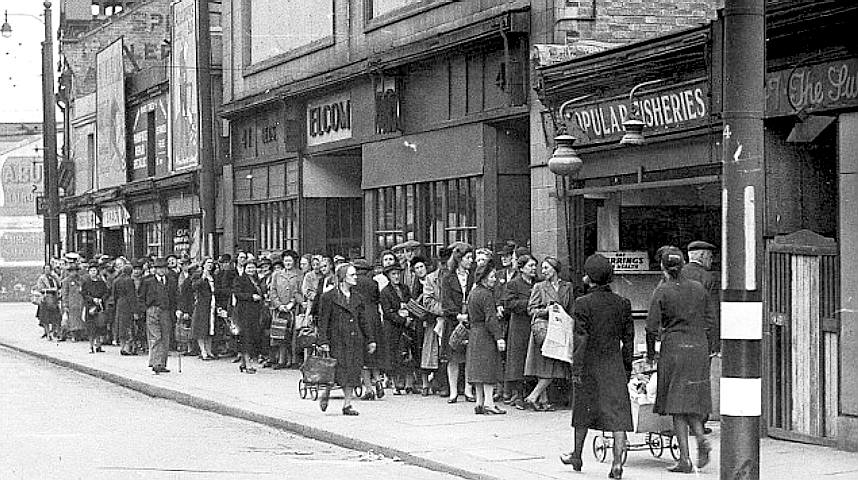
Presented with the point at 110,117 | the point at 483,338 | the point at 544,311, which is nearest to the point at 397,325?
the point at 483,338

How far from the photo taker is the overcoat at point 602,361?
37.6 ft

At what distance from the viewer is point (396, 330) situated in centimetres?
1842

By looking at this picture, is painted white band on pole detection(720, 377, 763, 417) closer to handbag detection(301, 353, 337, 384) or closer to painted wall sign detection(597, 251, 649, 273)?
handbag detection(301, 353, 337, 384)

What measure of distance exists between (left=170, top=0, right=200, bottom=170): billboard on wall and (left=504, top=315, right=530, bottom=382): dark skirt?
18.1 m

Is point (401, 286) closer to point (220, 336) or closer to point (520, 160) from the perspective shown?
point (520, 160)

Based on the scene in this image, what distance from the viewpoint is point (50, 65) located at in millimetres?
39594

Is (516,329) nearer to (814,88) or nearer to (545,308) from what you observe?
(545,308)

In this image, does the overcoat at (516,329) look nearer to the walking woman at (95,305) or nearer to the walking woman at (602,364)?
the walking woman at (602,364)

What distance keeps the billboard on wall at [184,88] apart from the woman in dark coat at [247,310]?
10.8 m

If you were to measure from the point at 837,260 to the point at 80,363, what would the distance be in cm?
1686

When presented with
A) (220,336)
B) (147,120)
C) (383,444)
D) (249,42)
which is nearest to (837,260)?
(383,444)

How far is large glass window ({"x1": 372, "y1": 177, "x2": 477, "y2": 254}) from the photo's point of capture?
68.1 ft

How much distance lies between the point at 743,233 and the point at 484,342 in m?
7.23

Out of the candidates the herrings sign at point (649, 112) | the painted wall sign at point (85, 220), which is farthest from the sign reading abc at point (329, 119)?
the painted wall sign at point (85, 220)
